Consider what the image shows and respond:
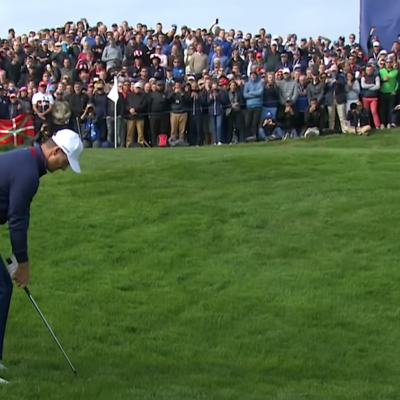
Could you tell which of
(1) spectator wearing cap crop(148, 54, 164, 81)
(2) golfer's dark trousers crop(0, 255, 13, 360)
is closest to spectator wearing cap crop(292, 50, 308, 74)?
(1) spectator wearing cap crop(148, 54, 164, 81)

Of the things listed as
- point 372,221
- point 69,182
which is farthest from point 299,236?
point 69,182

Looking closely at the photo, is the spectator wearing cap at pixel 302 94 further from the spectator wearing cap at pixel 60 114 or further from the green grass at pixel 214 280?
the spectator wearing cap at pixel 60 114

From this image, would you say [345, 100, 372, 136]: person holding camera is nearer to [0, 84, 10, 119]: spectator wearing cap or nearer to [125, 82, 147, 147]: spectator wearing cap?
[125, 82, 147, 147]: spectator wearing cap

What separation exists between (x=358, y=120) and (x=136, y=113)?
282 inches

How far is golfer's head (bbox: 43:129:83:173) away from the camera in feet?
26.2

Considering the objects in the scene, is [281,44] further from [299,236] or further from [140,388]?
[140,388]

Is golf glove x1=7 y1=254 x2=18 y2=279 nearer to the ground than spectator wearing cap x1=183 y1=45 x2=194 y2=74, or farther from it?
nearer to the ground

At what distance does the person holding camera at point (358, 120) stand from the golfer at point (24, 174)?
70.5 ft

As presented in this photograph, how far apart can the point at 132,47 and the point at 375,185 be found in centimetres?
1363

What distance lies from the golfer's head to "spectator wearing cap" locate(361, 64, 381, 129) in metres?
21.6

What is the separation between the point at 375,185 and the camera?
62.4ft

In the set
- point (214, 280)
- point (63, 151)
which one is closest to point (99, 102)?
point (214, 280)

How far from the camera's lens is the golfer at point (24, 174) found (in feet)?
26.0

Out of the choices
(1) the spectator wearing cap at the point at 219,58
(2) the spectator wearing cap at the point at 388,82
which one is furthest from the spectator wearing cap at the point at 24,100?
(2) the spectator wearing cap at the point at 388,82
